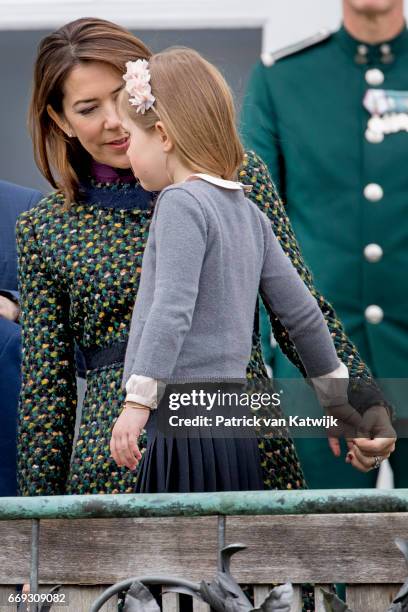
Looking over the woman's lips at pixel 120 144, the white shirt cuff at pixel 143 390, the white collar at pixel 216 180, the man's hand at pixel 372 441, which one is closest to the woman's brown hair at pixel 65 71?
the woman's lips at pixel 120 144

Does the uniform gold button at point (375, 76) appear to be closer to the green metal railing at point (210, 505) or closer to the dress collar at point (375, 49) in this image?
the dress collar at point (375, 49)

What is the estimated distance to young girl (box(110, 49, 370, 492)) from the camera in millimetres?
2705

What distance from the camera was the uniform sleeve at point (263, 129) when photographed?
389cm

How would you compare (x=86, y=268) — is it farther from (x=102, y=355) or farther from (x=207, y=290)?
(x=207, y=290)

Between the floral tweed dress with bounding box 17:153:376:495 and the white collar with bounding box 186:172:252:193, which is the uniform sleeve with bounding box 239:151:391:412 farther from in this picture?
the white collar with bounding box 186:172:252:193

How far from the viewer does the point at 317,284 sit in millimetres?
3900

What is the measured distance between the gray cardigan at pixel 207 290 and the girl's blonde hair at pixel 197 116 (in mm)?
61

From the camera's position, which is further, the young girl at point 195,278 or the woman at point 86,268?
the woman at point 86,268

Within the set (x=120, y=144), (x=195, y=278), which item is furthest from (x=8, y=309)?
(x=195, y=278)

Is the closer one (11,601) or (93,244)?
(11,601)

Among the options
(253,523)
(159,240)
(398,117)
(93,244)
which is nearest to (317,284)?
(398,117)

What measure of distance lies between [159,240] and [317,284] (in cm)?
120

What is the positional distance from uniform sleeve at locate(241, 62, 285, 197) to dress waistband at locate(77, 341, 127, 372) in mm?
890

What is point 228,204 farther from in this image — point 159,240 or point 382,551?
point 382,551
